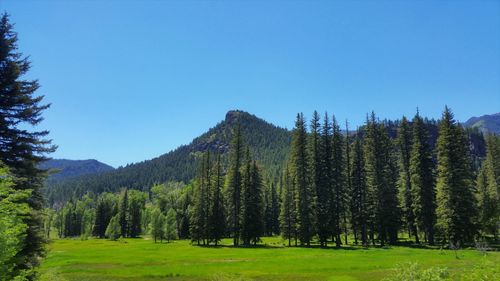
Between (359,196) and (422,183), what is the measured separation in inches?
429

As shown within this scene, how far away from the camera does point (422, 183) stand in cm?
6288

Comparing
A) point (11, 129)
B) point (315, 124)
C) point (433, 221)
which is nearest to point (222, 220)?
point (315, 124)

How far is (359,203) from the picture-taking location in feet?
223

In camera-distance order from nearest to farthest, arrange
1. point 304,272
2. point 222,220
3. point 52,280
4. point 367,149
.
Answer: point 52,280 < point 304,272 < point 367,149 < point 222,220

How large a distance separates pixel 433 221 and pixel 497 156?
1644 inches

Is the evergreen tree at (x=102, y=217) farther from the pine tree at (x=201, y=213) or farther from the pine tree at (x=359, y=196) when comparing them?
the pine tree at (x=359, y=196)

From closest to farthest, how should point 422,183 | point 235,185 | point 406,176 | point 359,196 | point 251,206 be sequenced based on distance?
1. point 422,183
2. point 406,176
3. point 359,196
4. point 251,206
5. point 235,185

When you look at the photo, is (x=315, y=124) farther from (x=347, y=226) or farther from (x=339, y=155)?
(x=347, y=226)

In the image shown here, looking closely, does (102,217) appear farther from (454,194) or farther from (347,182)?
(454,194)

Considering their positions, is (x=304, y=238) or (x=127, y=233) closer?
(x=304, y=238)

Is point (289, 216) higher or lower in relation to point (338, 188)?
lower

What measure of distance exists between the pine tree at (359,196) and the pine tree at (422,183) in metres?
8.07

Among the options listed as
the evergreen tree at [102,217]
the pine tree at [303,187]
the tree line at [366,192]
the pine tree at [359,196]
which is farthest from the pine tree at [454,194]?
the evergreen tree at [102,217]

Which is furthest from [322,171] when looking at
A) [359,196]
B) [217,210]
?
[217,210]
